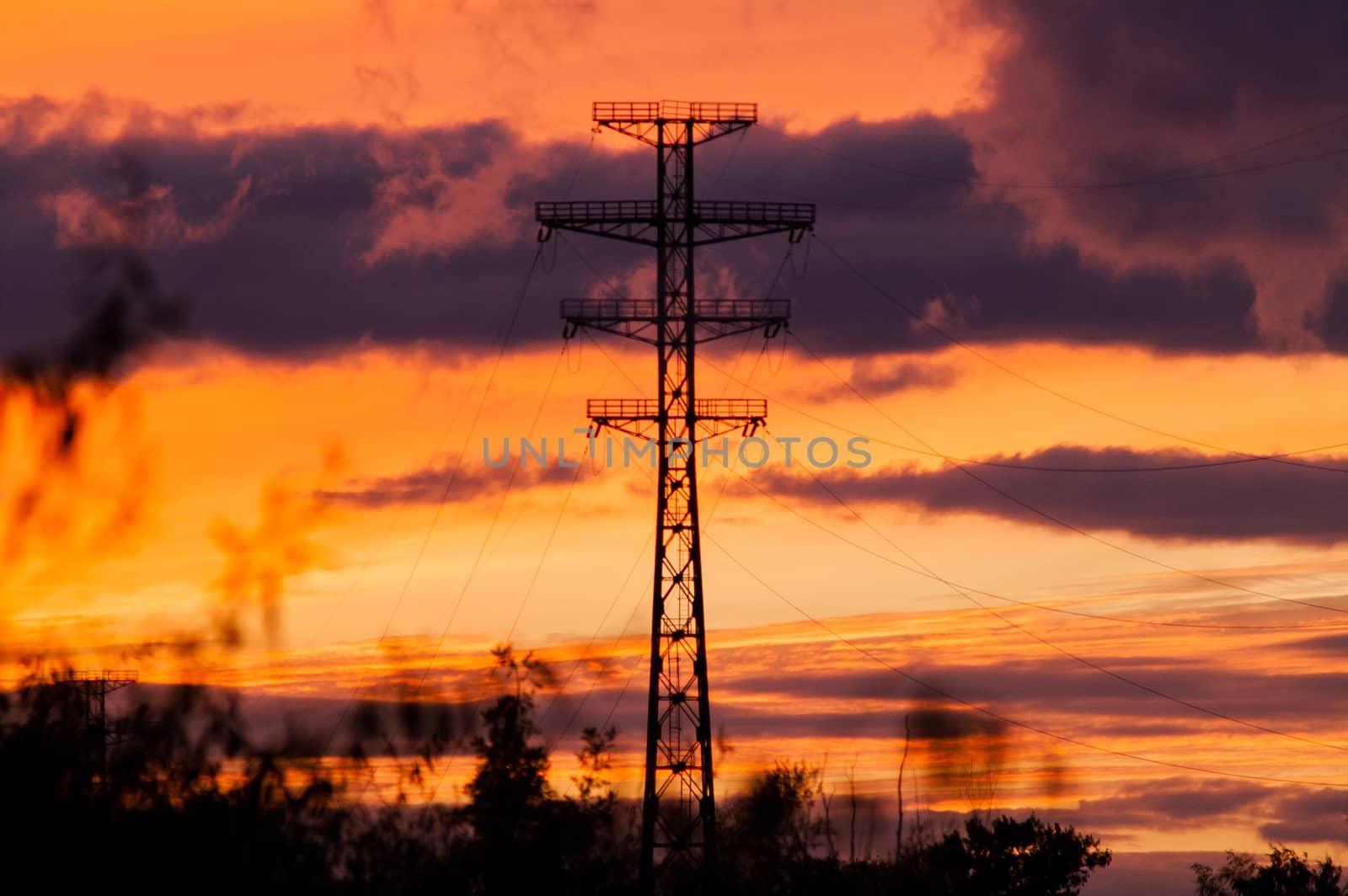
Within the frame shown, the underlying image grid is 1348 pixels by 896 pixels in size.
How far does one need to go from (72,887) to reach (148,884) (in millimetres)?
2670

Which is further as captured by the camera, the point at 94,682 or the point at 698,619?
the point at 94,682

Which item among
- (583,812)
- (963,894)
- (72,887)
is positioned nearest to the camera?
(72,887)

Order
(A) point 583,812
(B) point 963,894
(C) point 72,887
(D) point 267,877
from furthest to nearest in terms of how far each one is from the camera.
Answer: (B) point 963,894 < (A) point 583,812 < (D) point 267,877 < (C) point 72,887

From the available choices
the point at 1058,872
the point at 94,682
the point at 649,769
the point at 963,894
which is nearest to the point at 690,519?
the point at 649,769

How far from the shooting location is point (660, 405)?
79.4m

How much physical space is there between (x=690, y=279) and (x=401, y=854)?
26845mm

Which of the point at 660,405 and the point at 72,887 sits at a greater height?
the point at 660,405

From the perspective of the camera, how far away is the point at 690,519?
7881cm

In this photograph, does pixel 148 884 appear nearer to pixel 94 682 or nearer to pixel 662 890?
pixel 662 890

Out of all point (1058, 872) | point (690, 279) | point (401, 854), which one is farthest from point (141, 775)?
point (1058, 872)

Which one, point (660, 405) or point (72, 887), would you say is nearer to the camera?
point (72, 887)

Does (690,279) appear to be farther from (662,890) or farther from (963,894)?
(963,894)

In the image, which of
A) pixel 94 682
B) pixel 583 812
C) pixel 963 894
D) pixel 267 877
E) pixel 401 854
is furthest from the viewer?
pixel 963 894

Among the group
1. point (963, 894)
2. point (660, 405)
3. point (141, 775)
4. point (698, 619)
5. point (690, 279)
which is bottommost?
point (963, 894)
